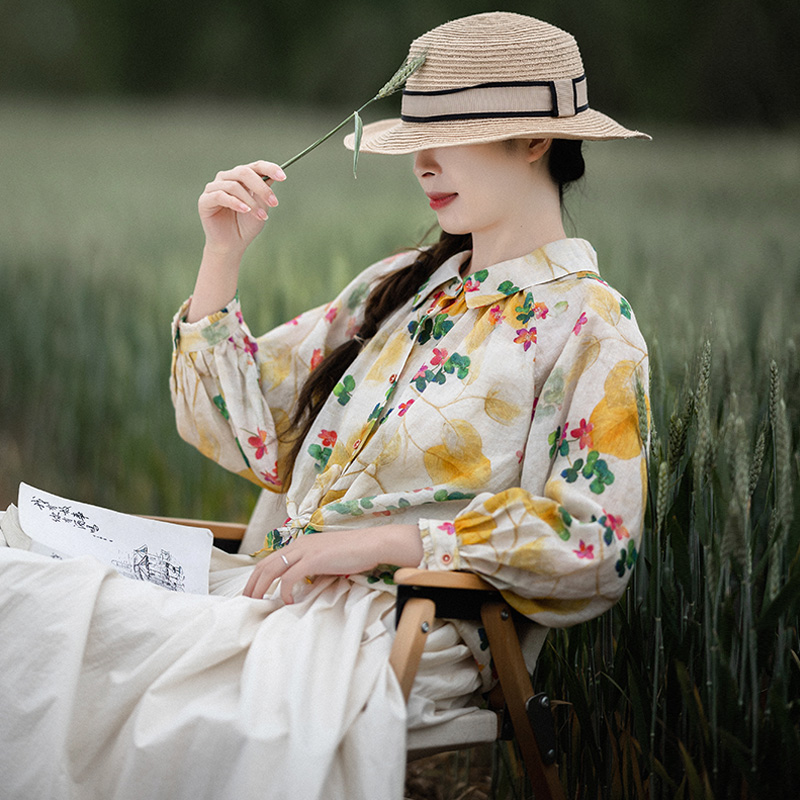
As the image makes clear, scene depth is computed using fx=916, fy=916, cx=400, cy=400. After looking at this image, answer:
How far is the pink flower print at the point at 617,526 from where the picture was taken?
1228 millimetres

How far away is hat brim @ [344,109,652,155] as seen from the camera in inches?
52.2

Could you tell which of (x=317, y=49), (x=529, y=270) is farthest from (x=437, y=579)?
(x=317, y=49)

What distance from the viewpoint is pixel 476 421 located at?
1.36m

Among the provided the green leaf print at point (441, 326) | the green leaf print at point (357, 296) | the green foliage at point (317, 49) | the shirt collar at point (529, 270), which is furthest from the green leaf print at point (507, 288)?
the green foliage at point (317, 49)

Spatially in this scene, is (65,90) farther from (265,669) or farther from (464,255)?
(265,669)

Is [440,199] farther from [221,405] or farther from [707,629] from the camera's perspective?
[707,629]

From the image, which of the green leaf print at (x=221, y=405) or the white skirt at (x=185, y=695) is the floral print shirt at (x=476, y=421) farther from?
the white skirt at (x=185, y=695)

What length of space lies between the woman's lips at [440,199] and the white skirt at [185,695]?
631 millimetres

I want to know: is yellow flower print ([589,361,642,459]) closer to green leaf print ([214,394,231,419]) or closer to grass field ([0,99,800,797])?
grass field ([0,99,800,797])

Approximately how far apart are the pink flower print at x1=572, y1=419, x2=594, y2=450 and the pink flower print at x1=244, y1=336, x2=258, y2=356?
0.65 metres

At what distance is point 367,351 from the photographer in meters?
1.61

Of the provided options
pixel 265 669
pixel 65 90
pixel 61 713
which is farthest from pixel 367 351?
pixel 65 90

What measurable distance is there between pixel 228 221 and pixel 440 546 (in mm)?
689

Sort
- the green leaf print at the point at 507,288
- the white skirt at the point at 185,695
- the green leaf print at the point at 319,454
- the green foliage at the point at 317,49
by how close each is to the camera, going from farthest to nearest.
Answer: the green foliage at the point at 317,49 < the green leaf print at the point at 319,454 < the green leaf print at the point at 507,288 < the white skirt at the point at 185,695
